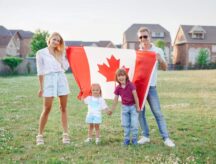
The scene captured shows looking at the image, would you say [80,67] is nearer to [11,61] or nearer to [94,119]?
[94,119]

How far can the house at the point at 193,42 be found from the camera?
74938mm

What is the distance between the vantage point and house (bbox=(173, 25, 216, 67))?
7494 centimetres

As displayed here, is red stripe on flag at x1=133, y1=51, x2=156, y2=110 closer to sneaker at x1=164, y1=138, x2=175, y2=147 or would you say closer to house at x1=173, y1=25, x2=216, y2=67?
sneaker at x1=164, y1=138, x2=175, y2=147

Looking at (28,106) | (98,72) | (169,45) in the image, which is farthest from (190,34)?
(98,72)

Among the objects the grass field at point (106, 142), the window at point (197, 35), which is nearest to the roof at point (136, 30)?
the window at point (197, 35)

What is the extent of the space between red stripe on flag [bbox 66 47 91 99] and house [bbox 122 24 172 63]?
232ft

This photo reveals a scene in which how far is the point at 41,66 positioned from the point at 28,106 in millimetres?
6424

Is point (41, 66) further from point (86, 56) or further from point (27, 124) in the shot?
point (27, 124)

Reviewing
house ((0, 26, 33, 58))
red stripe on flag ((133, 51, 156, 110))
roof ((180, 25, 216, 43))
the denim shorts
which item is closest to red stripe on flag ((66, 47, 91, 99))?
the denim shorts

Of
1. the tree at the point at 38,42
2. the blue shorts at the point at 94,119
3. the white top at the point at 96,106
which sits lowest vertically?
the blue shorts at the point at 94,119

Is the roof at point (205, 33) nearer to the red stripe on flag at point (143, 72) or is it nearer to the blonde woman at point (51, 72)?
the red stripe on flag at point (143, 72)

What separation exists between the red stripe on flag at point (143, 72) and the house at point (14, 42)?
6550 centimetres

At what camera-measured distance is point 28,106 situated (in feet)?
42.9

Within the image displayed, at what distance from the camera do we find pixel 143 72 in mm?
6984
